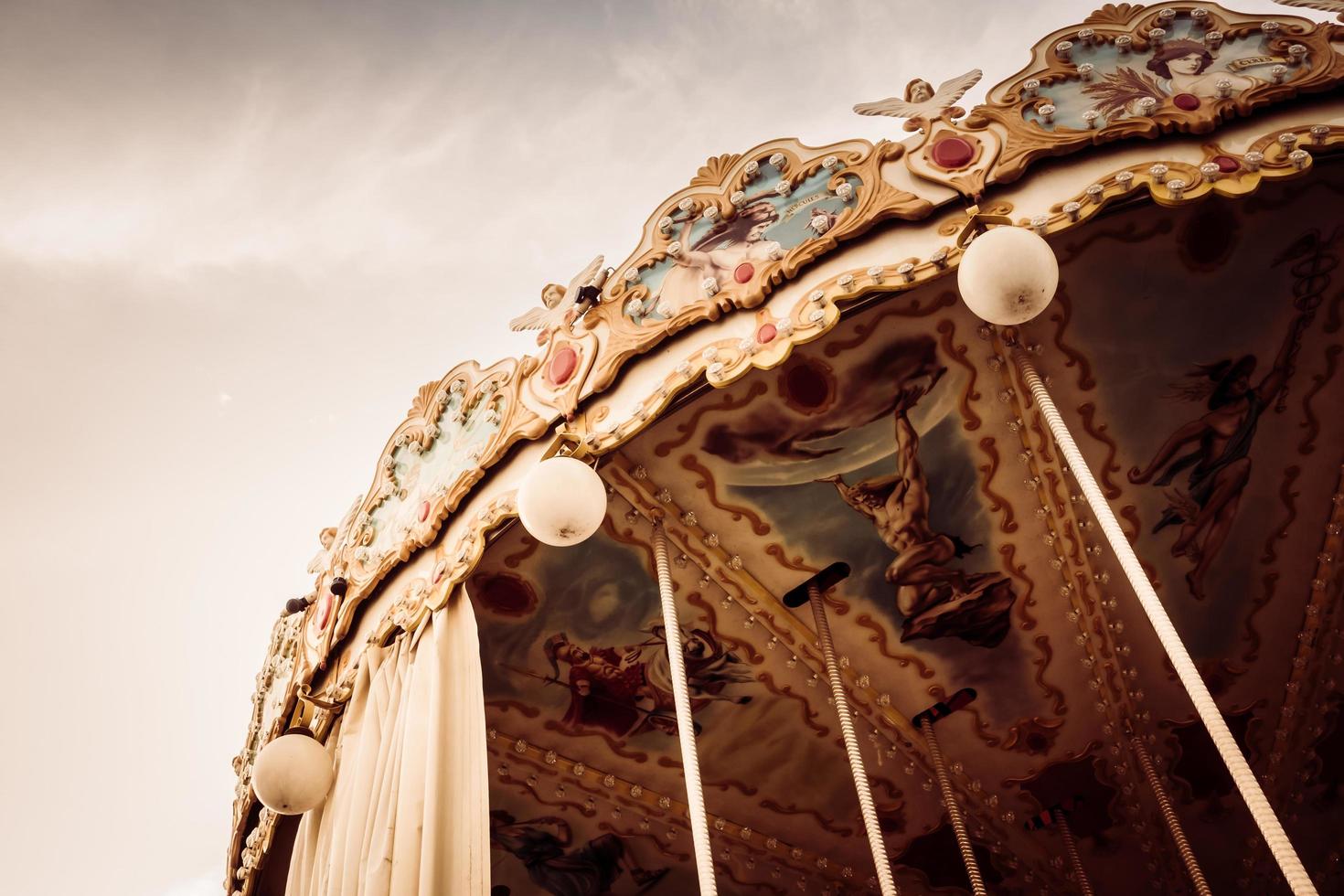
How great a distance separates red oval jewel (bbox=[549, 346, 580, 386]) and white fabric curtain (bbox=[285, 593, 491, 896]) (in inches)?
36.5

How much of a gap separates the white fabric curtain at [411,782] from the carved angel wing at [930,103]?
8.03ft

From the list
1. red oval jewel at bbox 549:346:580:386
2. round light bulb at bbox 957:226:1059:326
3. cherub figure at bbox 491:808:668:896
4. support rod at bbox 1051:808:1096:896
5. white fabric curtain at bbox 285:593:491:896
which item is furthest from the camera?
support rod at bbox 1051:808:1096:896

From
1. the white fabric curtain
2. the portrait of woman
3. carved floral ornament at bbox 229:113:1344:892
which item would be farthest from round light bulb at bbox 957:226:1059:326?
the white fabric curtain

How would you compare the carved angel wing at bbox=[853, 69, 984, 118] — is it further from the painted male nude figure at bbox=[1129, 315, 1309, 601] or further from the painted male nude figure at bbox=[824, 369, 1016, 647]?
the painted male nude figure at bbox=[1129, 315, 1309, 601]

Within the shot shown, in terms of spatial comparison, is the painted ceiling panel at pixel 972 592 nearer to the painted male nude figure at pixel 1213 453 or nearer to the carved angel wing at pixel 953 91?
the painted male nude figure at pixel 1213 453

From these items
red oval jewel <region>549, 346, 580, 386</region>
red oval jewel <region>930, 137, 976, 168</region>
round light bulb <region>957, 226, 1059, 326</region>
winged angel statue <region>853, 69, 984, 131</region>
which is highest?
winged angel statue <region>853, 69, 984, 131</region>

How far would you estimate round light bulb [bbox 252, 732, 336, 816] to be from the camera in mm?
3639

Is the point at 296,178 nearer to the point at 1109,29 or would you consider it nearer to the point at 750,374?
the point at 750,374

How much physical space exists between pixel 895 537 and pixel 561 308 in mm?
1809

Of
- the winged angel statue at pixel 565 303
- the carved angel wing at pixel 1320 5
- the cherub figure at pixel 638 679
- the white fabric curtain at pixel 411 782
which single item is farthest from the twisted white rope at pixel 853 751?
the carved angel wing at pixel 1320 5

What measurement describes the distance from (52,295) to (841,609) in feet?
20.0

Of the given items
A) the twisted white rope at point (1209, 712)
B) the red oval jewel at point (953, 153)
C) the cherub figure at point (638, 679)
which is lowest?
the twisted white rope at point (1209, 712)

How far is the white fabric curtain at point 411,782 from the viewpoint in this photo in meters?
2.85

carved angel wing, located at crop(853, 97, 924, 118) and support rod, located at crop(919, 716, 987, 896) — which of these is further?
support rod, located at crop(919, 716, 987, 896)
